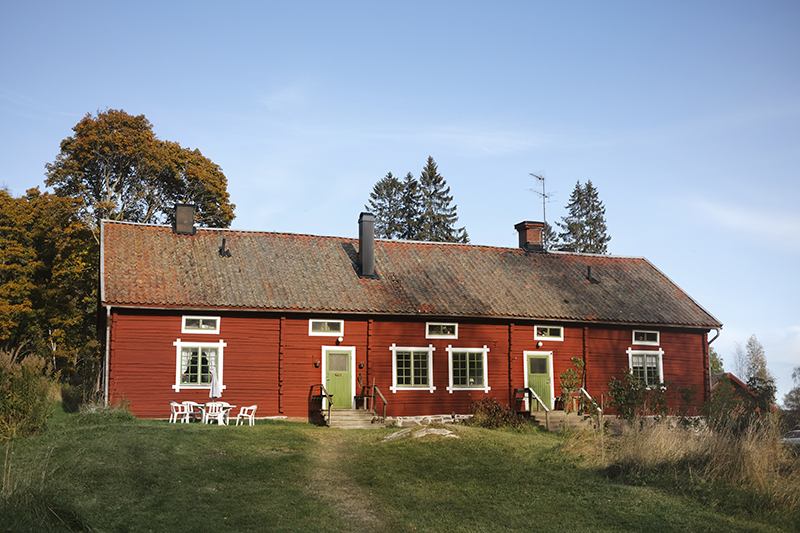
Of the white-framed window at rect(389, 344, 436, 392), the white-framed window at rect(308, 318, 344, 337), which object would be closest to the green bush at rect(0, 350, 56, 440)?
the white-framed window at rect(308, 318, 344, 337)

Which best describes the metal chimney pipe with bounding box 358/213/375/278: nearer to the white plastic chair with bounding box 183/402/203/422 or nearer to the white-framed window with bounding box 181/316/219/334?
the white-framed window with bounding box 181/316/219/334

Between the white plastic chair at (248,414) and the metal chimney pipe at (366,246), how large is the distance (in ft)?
20.7

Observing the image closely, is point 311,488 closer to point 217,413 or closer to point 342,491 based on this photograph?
point 342,491

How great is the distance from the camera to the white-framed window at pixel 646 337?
26625 mm

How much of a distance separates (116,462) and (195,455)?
1702mm

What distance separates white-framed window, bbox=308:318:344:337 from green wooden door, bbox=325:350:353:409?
0.58 metres

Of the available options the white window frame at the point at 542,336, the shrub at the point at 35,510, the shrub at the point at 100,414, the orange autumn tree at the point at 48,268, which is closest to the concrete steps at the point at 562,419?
the white window frame at the point at 542,336

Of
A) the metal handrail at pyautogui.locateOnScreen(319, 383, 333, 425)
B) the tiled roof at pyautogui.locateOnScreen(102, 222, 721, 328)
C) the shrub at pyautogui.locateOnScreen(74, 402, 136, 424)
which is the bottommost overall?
the shrub at pyautogui.locateOnScreen(74, 402, 136, 424)

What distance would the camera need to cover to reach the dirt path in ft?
35.2

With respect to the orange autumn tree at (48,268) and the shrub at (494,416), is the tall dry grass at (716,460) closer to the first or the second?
the shrub at (494,416)

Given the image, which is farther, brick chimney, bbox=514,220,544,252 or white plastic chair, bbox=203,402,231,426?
brick chimney, bbox=514,220,544,252

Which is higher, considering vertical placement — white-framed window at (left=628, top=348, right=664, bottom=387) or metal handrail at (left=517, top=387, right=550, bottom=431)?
white-framed window at (left=628, top=348, right=664, bottom=387)

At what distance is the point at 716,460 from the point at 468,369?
1246 cm

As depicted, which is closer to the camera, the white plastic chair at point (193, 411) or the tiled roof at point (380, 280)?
the white plastic chair at point (193, 411)
